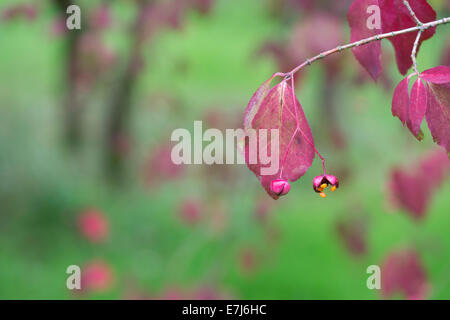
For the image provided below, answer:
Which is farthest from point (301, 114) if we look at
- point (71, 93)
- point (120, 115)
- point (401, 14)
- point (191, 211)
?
point (71, 93)

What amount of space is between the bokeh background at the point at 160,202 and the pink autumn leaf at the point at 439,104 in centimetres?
122

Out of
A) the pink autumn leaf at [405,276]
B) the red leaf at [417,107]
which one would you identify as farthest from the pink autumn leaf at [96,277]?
the red leaf at [417,107]

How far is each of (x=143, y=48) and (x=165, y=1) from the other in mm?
629

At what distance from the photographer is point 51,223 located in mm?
3225

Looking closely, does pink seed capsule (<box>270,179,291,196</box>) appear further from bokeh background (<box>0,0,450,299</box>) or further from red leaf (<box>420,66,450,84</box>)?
bokeh background (<box>0,0,450,299</box>)

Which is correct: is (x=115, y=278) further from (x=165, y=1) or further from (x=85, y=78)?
(x=165, y=1)

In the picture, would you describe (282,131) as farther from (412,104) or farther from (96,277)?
(96,277)

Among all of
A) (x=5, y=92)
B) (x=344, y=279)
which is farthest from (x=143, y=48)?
(x=5, y=92)

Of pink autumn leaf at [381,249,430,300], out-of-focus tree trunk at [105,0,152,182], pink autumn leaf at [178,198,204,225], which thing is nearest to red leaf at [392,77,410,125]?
pink autumn leaf at [381,249,430,300]

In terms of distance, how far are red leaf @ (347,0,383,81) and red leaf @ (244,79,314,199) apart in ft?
0.52

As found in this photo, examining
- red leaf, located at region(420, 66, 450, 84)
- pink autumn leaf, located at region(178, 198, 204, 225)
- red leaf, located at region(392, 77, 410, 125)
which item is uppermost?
pink autumn leaf, located at region(178, 198, 204, 225)

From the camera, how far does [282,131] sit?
2.37 ft

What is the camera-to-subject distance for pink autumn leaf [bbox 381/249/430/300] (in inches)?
65.5

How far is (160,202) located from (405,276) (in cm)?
220
